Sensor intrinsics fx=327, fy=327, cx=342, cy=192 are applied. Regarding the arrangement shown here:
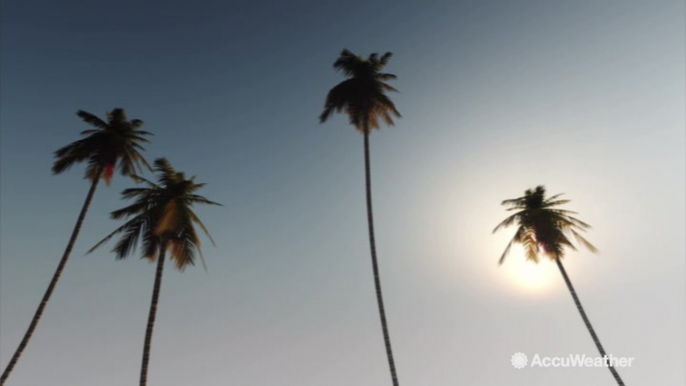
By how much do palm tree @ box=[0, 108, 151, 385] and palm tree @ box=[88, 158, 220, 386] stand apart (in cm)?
436

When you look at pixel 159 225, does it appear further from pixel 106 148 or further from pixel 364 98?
pixel 364 98

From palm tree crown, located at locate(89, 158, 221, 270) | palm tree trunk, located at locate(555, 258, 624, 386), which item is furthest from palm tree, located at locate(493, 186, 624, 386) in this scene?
palm tree crown, located at locate(89, 158, 221, 270)

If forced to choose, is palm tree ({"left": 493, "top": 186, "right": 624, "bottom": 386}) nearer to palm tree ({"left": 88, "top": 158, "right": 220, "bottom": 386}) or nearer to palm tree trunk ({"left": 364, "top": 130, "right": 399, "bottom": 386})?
palm tree trunk ({"left": 364, "top": 130, "right": 399, "bottom": 386})

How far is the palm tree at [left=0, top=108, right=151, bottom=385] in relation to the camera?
2245 centimetres

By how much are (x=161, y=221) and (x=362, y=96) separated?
681 inches

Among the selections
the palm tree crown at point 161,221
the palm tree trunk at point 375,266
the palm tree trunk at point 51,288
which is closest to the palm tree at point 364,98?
the palm tree trunk at point 375,266

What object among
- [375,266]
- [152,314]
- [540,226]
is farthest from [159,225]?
[540,226]

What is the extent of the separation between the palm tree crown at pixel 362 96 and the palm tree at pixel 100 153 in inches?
570

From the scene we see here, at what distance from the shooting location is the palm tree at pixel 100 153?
22.5 meters

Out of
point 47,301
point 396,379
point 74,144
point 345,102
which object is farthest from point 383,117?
point 47,301

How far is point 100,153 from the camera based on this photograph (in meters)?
23.1

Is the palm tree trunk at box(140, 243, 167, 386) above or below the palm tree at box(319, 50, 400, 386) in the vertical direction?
below

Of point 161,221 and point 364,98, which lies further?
point 364,98

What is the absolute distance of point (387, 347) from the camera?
22375 mm
